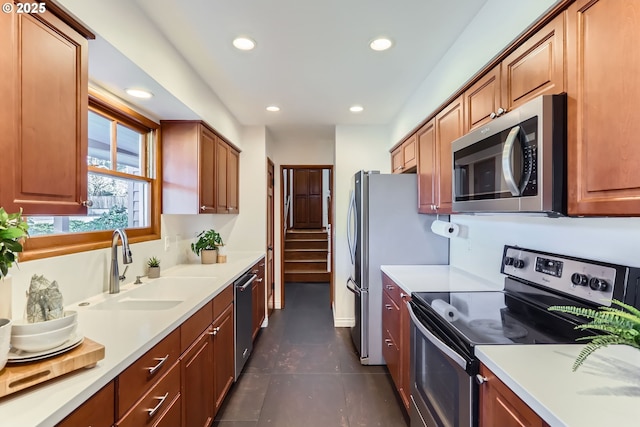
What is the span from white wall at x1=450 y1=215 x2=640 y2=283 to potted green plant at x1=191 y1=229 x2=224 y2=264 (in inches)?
88.2

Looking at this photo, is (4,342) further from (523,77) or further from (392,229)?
Result: (392,229)

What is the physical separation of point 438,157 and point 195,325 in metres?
1.96

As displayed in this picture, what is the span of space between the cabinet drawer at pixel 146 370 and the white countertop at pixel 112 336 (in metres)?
0.04

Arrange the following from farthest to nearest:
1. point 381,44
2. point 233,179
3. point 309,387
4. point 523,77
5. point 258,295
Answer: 1. point 233,179
2. point 258,295
3. point 309,387
4. point 381,44
5. point 523,77

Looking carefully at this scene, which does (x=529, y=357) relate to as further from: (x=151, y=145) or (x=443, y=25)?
(x=151, y=145)

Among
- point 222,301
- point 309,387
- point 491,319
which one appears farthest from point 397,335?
point 222,301

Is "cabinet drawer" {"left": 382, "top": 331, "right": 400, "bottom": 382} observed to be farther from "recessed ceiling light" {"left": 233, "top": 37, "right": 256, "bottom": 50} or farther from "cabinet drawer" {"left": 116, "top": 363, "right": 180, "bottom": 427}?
"recessed ceiling light" {"left": 233, "top": 37, "right": 256, "bottom": 50}

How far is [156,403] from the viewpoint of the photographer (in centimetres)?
126

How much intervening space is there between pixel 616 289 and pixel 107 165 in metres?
2.78

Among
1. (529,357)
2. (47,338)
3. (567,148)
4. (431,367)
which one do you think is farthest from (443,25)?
(47,338)

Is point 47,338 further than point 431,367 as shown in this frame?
No

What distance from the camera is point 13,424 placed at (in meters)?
0.70

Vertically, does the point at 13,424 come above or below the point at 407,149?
below

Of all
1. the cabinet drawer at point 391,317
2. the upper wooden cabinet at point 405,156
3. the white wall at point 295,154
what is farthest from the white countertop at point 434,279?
the white wall at point 295,154
